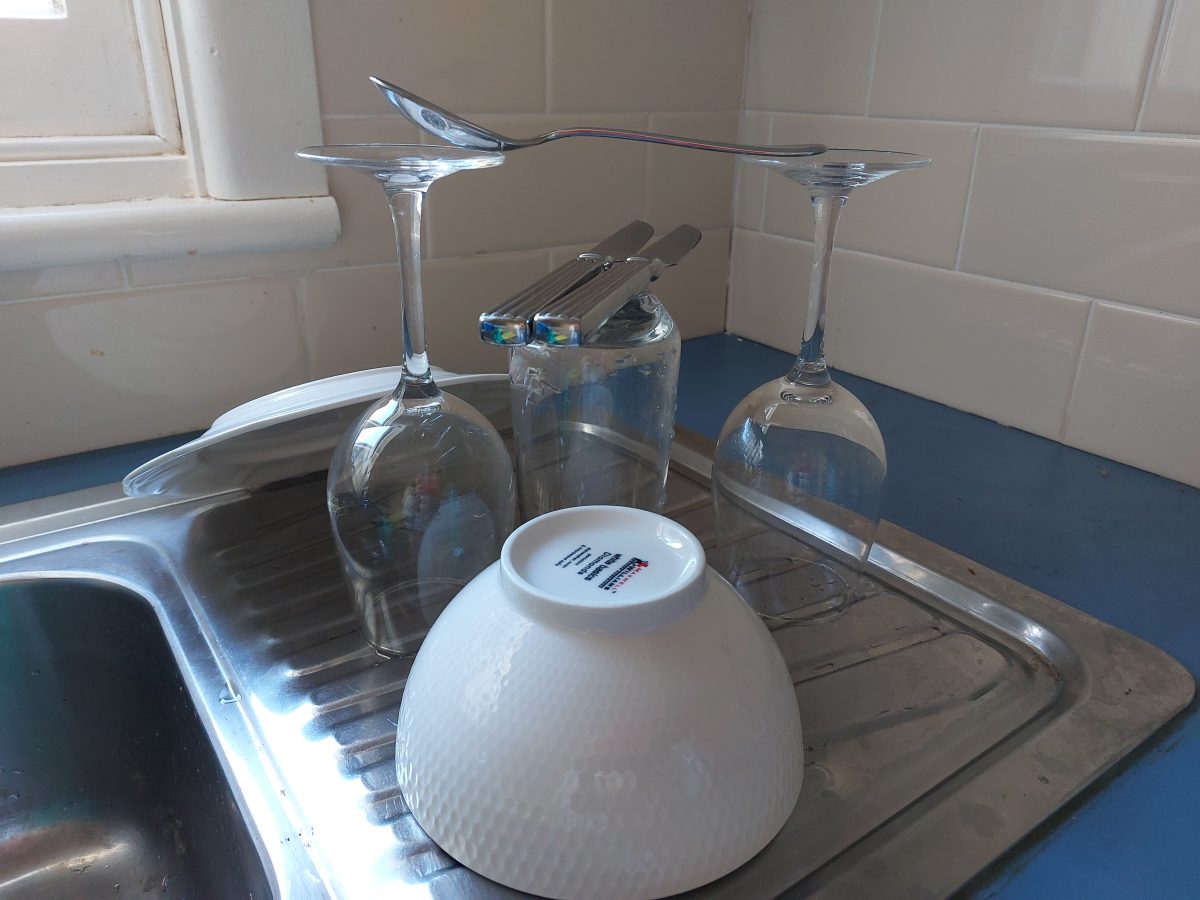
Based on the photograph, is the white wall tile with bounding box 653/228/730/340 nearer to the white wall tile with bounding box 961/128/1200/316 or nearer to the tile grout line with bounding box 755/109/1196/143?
the tile grout line with bounding box 755/109/1196/143

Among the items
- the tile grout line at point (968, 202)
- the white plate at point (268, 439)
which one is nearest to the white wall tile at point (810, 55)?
the tile grout line at point (968, 202)

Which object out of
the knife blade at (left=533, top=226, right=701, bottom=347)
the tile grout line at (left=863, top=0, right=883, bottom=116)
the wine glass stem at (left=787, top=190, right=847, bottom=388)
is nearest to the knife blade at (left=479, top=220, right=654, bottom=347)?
the knife blade at (left=533, top=226, right=701, bottom=347)

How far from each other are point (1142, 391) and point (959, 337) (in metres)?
0.16

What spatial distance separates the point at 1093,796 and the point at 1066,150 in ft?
1.63

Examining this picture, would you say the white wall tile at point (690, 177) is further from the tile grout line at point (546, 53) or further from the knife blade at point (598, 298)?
the knife blade at point (598, 298)

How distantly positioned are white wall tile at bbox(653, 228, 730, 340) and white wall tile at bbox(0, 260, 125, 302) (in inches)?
20.1

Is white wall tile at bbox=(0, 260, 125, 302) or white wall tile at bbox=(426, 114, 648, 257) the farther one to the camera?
white wall tile at bbox=(426, 114, 648, 257)

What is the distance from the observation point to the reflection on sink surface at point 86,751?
548 mm

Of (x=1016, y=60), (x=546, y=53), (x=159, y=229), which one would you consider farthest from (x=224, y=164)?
(x=1016, y=60)

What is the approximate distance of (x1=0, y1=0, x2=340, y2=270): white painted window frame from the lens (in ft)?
2.10

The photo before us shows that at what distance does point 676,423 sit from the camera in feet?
2.56

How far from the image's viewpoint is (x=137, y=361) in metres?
0.70

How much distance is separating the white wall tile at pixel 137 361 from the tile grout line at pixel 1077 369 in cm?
64

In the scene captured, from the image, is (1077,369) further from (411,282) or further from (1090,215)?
(411,282)
